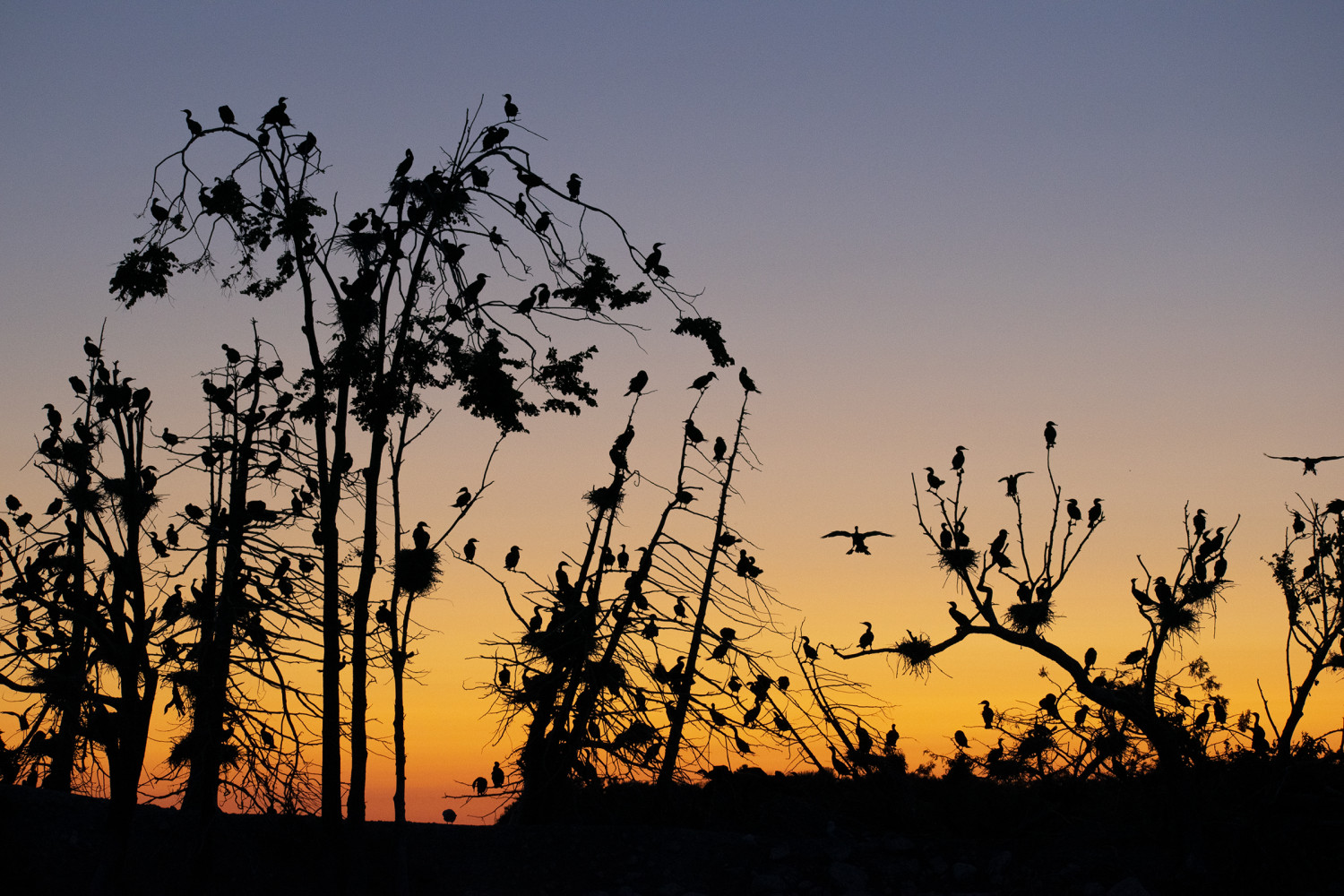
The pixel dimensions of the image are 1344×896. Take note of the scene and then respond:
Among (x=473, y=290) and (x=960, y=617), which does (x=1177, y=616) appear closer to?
(x=960, y=617)

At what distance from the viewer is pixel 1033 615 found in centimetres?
1565

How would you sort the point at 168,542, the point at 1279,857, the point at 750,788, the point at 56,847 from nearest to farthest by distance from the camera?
the point at 1279,857, the point at 168,542, the point at 56,847, the point at 750,788

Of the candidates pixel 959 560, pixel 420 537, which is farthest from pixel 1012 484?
pixel 420 537

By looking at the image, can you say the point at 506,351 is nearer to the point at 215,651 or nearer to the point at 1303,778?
the point at 215,651

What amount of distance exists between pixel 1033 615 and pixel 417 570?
9198 millimetres

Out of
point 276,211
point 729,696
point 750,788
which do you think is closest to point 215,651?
point 276,211

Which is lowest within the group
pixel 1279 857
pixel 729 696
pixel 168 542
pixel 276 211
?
pixel 1279 857

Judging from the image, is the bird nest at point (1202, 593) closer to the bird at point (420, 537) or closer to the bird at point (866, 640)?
the bird at point (866, 640)

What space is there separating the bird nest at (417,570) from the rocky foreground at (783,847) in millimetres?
3836

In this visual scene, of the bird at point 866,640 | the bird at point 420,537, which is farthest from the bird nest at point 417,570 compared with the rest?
the bird at point 866,640

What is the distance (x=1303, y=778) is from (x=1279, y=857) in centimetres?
232

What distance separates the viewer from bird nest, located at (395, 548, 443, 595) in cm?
1700

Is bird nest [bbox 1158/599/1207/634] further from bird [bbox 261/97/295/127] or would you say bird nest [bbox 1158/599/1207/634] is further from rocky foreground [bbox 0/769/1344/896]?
bird [bbox 261/97/295/127]

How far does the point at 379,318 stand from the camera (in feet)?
58.6
